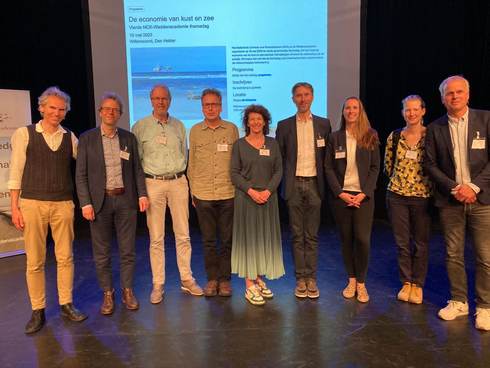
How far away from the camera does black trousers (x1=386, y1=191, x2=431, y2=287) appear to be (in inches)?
110

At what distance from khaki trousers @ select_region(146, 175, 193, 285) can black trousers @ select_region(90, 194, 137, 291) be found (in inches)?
6.6

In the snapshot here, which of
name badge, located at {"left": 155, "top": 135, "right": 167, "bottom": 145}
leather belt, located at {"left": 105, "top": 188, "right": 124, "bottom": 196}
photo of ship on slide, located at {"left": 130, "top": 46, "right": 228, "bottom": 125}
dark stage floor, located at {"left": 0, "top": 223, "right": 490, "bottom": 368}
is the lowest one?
dark stage floor, located at {"left": 0, "top": 223, "right": 490, "bottom": 368}

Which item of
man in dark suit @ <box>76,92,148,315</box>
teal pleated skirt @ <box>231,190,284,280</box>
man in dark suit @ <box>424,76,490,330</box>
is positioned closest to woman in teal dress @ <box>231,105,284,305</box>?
teal pleated skirt @ <box>231,190,284,280</box>

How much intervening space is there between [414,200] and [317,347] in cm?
122

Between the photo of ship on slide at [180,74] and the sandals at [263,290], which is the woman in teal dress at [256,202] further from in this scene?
the photo of ship on slide at [180,74]

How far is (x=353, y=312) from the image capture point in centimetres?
275

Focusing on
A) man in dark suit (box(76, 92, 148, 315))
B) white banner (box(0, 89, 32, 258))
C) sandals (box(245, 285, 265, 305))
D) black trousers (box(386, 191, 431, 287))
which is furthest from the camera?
white banner (box(0, 89, 32, 258))

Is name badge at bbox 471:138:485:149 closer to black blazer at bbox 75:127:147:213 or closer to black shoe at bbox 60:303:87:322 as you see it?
black blazer at bbox 75:127:147:213

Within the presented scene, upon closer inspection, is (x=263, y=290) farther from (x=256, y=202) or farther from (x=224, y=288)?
(x=256, y=202)

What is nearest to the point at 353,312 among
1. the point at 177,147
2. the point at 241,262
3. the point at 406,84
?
the point at 241,262

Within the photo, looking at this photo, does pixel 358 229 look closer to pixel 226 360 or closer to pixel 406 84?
pixel 226 360

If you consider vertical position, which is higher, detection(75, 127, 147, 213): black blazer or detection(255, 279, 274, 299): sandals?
detection(75, 127, 147, 213): black blazer

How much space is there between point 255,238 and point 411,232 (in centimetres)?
113

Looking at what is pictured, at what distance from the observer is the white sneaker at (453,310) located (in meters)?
2.58
